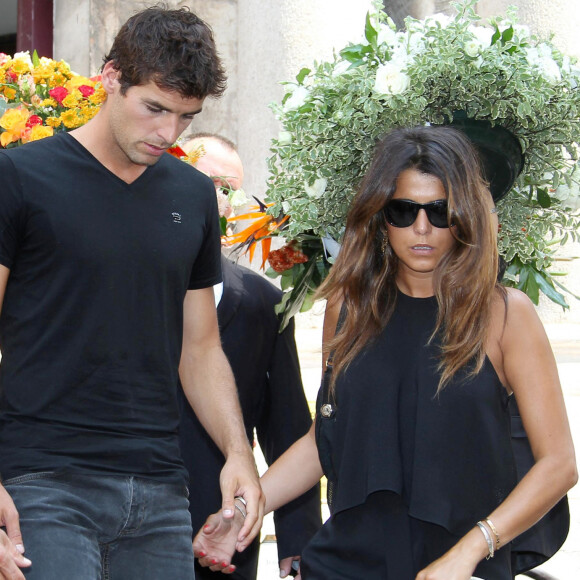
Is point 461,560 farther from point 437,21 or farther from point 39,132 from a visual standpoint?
point 39,132

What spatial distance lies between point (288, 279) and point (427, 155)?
0.93m

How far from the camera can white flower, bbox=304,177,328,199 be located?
305 cm

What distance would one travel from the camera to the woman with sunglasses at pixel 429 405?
7.93 ft

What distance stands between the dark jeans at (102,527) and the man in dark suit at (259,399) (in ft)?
2.57

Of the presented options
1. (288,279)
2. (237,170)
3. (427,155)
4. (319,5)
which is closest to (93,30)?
(319,5)

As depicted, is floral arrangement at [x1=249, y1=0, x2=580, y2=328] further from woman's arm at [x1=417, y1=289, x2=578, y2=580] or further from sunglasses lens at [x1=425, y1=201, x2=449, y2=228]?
woman's arm at [x1=417, y1=289, x2=578, y2=580]

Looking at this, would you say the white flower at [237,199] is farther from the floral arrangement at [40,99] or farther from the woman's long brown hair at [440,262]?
the woman's long brown hair at [440,262]

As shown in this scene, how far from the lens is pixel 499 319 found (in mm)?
2508

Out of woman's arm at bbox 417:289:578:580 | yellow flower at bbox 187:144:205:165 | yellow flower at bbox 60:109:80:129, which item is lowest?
woman's arm at bbox 417:289:578:580

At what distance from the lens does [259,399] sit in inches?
137

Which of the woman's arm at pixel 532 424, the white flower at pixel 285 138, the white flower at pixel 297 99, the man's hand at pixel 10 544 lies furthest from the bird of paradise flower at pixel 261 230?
the man's hand at pixel 10 544

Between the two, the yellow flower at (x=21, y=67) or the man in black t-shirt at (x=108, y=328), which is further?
the yellow flower at (x=21, y=67)

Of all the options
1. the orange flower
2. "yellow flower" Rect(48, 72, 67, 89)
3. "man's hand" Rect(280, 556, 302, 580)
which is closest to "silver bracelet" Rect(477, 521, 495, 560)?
"man's hand" Rect(280, 556, 302, 580)

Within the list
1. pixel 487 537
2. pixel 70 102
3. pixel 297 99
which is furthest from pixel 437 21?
pixel 487 537
